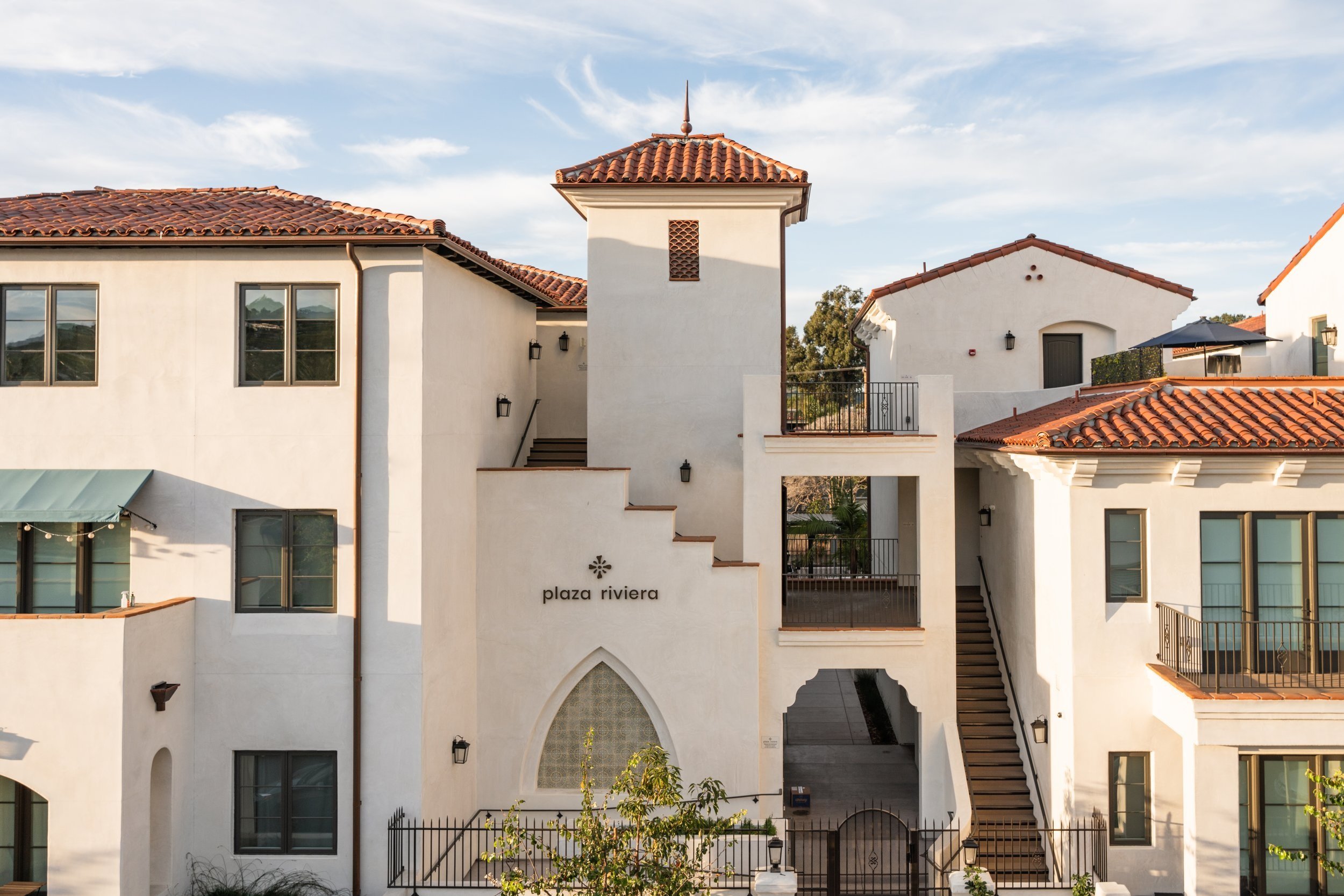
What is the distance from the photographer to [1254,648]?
579 inches

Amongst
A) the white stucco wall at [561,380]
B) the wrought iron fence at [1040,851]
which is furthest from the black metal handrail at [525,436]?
the wrought iron fence at [1040,851]

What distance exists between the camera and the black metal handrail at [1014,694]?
54.4 feet

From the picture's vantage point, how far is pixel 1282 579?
49.0ft

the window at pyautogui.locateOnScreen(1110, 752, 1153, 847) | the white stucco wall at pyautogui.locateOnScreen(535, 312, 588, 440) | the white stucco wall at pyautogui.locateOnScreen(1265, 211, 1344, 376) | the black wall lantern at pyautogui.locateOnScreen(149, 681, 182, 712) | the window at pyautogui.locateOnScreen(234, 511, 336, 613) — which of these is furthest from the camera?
the white stucco wall at pyautogui.locateOnScreen(535, 312, 588, 440)

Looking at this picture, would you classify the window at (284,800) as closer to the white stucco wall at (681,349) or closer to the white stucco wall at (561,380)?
the white stucco wall at (681,349)

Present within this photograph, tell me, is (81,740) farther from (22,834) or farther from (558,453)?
(558,453)

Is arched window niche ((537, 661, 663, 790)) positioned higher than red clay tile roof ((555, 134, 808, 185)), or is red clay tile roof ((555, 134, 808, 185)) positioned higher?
red clay tile roof ((555, 134, 808, 185))

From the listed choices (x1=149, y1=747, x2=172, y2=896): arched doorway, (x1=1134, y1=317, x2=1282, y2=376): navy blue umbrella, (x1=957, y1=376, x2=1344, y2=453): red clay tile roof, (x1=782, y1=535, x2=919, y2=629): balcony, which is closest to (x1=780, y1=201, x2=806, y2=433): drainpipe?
(x1=782, y1=535, x2=919, y2=629): balcony

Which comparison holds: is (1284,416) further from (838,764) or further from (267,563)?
(267,563)

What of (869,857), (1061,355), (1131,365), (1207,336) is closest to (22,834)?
(869,857)

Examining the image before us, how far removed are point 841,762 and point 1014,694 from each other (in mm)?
5009

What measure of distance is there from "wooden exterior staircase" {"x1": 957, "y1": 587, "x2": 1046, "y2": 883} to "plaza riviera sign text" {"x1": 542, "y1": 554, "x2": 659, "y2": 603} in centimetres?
624

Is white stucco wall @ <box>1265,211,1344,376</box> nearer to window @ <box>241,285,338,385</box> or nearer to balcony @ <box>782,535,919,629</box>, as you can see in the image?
balcony @ <box>782,535,919,629</box>

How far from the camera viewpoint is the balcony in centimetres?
1830
